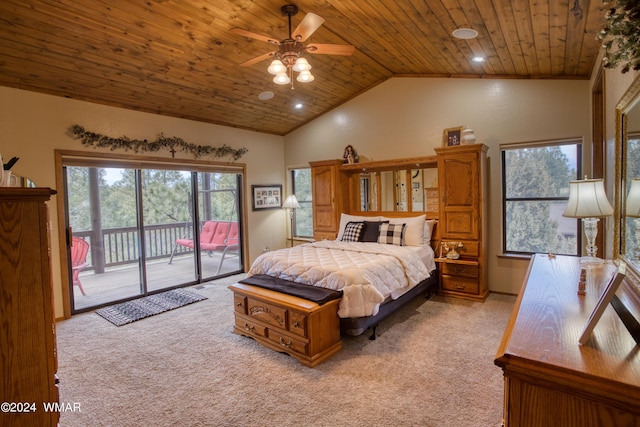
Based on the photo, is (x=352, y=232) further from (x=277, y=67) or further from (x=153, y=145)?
(x=153, y=145)

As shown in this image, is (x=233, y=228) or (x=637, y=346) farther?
(x=233, y=228)

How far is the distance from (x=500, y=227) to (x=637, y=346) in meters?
3.87

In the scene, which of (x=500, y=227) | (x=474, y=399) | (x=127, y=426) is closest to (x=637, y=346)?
(x=474, y=399)

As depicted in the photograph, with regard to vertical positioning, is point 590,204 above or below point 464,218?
above

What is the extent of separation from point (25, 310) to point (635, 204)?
280 centimetres

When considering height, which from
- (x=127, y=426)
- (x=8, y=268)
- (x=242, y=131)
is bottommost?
(x=127, y=426)

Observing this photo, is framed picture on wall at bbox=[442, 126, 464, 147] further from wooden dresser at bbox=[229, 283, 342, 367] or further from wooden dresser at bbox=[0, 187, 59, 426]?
wooden dresser at bbox=[0, 187, 59, 426]

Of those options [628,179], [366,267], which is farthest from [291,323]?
[628,179]

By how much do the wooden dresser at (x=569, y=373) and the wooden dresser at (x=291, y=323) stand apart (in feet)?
6.11

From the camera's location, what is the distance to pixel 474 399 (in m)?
2.33

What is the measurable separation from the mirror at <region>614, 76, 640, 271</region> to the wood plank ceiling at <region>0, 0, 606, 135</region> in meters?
0.93

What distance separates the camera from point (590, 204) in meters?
2.22

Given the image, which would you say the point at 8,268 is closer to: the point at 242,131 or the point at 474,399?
the point at 474,399

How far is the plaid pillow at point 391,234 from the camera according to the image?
4.54 m
